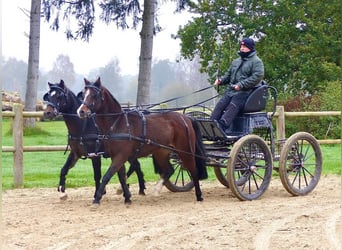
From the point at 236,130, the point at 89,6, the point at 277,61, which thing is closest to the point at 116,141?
the point at 236,130

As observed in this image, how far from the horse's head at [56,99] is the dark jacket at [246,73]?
2160mm

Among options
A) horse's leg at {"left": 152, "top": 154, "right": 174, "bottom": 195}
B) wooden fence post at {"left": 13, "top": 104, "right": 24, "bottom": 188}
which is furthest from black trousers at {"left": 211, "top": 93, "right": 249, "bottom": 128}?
wooden fence post at {"left": 13, "top": 104, "right": 24, "bottom": 188}

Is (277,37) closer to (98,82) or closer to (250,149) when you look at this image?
(250,149)

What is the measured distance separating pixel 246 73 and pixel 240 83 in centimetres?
22

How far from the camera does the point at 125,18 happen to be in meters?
16.0

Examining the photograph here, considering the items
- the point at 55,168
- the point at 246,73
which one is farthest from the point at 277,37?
the point at 246,73

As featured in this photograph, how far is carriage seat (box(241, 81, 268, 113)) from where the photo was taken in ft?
27.2

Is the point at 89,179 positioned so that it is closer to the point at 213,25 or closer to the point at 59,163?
the point at 59,163

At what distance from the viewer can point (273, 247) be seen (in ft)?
17.3

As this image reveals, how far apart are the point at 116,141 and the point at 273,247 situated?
286 centimetres

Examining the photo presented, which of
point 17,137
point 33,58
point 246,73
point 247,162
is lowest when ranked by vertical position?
point 247,162

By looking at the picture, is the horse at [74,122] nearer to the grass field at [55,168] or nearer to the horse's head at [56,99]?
the horse's head at [56,99]

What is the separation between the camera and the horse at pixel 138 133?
748 cm

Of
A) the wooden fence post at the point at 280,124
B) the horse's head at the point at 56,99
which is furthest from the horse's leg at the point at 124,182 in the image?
the wooden fence post at the point at 280,124
